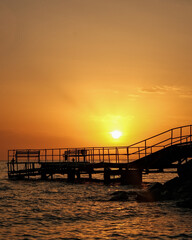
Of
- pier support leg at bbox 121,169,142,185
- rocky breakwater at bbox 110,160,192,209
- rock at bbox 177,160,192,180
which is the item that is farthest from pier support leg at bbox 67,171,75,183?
rock at bbox 177,160,192,180

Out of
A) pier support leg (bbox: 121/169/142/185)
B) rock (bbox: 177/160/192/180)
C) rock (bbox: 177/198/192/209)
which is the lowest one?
rock (bbox: 177/198/192/209)

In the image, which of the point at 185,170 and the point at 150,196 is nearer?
the point at 150,196

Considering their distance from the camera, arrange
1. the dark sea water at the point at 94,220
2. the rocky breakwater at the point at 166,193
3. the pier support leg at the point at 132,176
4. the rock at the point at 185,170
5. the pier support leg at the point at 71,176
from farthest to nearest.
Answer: the pier support leg at the point at 71,176
the pier support leg at the point at 132,176
the rock at the point at 185,170
the rocky breakwater at the point at 166,193
the dark sea water at the point at 94,220

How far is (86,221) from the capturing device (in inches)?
763

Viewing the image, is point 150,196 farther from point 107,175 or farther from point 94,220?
point 107,175

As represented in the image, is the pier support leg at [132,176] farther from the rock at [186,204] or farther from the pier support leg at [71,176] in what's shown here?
the rock at [186,204]

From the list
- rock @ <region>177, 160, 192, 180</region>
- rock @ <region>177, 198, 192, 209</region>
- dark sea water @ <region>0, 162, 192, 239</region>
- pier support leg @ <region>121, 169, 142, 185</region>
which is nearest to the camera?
dark sea water @ <region>0, 162, 192, 239</region>

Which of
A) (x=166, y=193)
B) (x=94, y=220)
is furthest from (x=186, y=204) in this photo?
(x=94, y=220)

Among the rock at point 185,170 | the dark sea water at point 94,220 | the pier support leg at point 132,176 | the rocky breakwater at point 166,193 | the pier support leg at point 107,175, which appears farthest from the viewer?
the pier support leg at point 107,175

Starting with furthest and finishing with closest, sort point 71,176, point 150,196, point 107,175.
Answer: point 71,176 < point 107,175 < point 150,196

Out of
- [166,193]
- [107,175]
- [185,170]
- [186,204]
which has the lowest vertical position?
[186,204]

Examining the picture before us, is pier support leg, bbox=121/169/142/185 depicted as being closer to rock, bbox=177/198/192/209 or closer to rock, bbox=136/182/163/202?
rock, bbox=136/182/163/202

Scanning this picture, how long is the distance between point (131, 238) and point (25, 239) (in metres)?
4.69

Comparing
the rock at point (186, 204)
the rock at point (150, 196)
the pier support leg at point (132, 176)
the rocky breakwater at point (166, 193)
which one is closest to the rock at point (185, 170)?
the rocky breakwater at point (166, 193)
